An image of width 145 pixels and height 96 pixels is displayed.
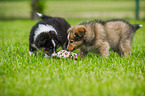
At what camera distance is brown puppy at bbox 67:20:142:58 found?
353 centimetres

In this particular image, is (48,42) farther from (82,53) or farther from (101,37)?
(101,37)

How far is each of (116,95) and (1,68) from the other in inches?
83.5

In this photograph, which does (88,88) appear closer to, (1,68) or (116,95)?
(116,95)

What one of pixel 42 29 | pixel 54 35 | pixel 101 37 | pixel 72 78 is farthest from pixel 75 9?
pixel 72 78

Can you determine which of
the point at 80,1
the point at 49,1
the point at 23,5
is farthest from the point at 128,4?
the point at 23,5

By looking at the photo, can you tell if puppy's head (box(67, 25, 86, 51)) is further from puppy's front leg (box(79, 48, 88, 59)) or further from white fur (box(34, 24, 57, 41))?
white fur (box(34, 24, 57, 41))

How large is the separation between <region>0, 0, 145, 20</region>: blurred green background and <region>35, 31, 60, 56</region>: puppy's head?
407 inches

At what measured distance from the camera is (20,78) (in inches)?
95.5

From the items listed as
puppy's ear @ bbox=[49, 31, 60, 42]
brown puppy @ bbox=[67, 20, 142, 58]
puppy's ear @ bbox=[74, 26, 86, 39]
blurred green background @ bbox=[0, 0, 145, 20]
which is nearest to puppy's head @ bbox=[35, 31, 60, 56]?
puppy's ear @ bbox=[49, 31, 60, 42]

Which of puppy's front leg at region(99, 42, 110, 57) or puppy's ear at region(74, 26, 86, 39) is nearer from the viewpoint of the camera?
puppy's ear at region(74, 26, 86, 39)

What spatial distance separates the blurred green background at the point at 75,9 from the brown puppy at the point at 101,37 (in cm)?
998

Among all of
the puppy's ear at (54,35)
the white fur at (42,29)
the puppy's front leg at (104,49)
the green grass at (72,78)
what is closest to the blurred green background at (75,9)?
the white fur at (42,29)

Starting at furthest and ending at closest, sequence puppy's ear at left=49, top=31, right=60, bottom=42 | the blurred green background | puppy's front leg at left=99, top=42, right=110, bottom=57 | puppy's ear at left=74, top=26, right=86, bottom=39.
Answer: the blurred green background, puppy's ear at left=49, top=31, right=60, bottom=42, puppy's front leg at left=99, top=42, right=110, bottom=57, puppy's ear at left=74, top=26, right=86, bottom=39

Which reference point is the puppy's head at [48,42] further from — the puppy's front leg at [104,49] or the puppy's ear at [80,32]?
the puppy's front leg at [104,49]
